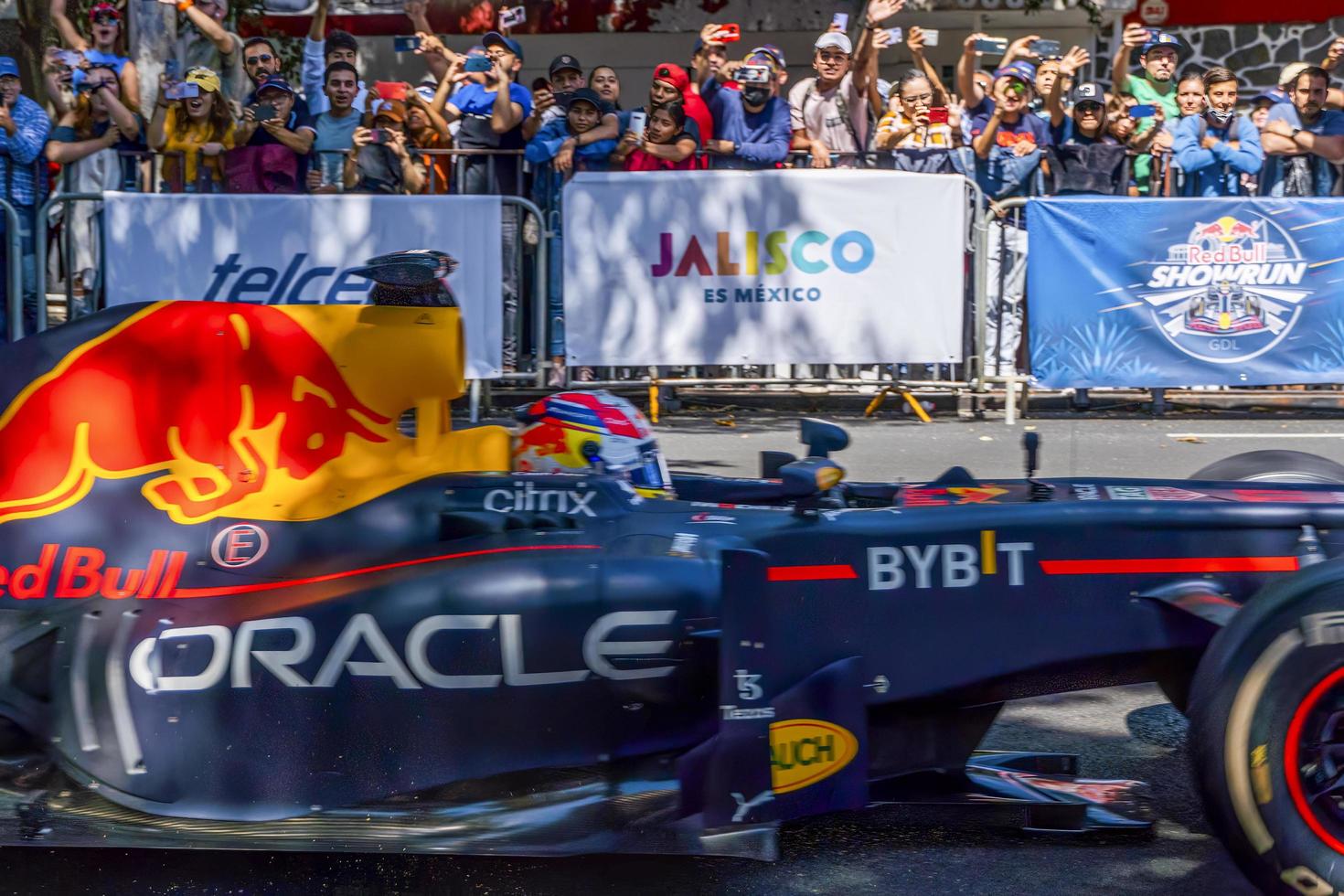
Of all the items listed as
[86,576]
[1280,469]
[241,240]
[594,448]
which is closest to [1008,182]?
[241,240]

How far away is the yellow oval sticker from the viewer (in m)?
3.49

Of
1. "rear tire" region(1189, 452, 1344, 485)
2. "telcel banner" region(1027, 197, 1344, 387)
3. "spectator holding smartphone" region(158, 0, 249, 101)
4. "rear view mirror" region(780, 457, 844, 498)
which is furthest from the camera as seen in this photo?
"spectator holding smartphone" region(158, 0, 249, 101)

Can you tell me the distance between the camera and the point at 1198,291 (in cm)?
1022

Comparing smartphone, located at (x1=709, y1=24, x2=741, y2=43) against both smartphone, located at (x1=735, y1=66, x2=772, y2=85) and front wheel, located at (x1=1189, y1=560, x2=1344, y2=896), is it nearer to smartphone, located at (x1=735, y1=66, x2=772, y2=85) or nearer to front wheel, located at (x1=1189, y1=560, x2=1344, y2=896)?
smartphone, located at (x1=735, y1=66, x2=772, y2=85)

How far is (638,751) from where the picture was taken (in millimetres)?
3639

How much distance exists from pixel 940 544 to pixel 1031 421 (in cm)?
690

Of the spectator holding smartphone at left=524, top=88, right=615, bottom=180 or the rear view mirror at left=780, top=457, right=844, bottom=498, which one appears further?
the spectator holding smartphone at left=524, top=88, right=615, bottom=180

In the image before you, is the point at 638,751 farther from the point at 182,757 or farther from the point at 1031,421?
the point at 1031,421

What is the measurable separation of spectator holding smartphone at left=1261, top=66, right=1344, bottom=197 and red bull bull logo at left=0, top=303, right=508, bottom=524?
850 centimetres

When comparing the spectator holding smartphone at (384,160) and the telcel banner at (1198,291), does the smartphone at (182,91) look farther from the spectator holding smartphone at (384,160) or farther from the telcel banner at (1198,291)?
the telcel banner at (1198,291)

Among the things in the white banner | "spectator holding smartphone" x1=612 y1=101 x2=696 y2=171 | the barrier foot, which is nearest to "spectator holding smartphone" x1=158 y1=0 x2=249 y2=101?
the white banner

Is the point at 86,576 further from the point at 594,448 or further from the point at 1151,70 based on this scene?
the point at 1151,70

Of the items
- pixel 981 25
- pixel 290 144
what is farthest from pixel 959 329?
pixel 981 25

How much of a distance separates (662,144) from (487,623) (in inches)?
291
